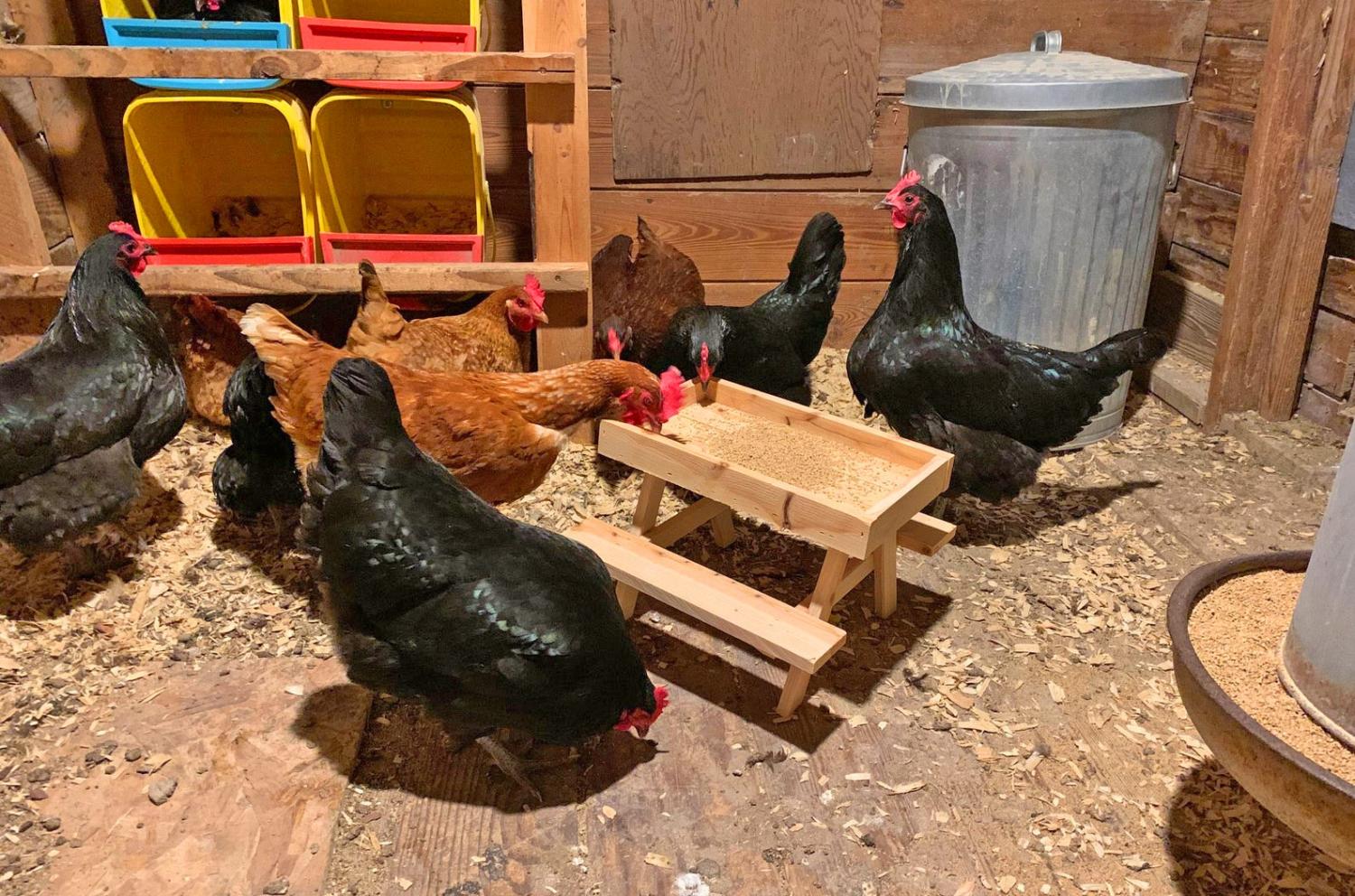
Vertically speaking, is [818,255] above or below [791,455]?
above

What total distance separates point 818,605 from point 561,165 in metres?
1.89

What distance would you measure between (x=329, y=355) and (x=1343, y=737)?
8.26 ft

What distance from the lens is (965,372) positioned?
9.51 feet

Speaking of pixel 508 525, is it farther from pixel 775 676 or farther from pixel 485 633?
pixel 775 676

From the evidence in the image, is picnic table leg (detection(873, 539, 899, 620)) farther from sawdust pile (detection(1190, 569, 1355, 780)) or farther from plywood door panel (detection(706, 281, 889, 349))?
plywood door panel (detection(706, 281, 889, 349))

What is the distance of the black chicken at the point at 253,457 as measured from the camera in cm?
279

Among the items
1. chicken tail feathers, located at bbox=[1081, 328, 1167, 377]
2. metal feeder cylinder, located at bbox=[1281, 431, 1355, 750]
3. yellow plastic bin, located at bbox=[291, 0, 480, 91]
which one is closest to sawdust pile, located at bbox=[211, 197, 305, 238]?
yellow plastic bin, located at bbox=[291, 0, 480, 91]

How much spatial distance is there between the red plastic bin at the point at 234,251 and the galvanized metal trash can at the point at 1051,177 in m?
2.54

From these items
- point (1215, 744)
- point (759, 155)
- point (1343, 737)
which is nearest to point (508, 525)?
point (1215, 744)

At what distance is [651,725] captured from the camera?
2.35m

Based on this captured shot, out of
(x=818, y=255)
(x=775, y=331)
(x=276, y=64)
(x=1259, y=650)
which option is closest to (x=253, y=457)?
(x=276, y=64)

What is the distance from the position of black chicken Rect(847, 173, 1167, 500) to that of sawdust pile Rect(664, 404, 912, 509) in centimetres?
49

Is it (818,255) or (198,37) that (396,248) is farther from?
(818,255)

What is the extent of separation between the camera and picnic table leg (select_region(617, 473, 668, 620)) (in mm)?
2691
